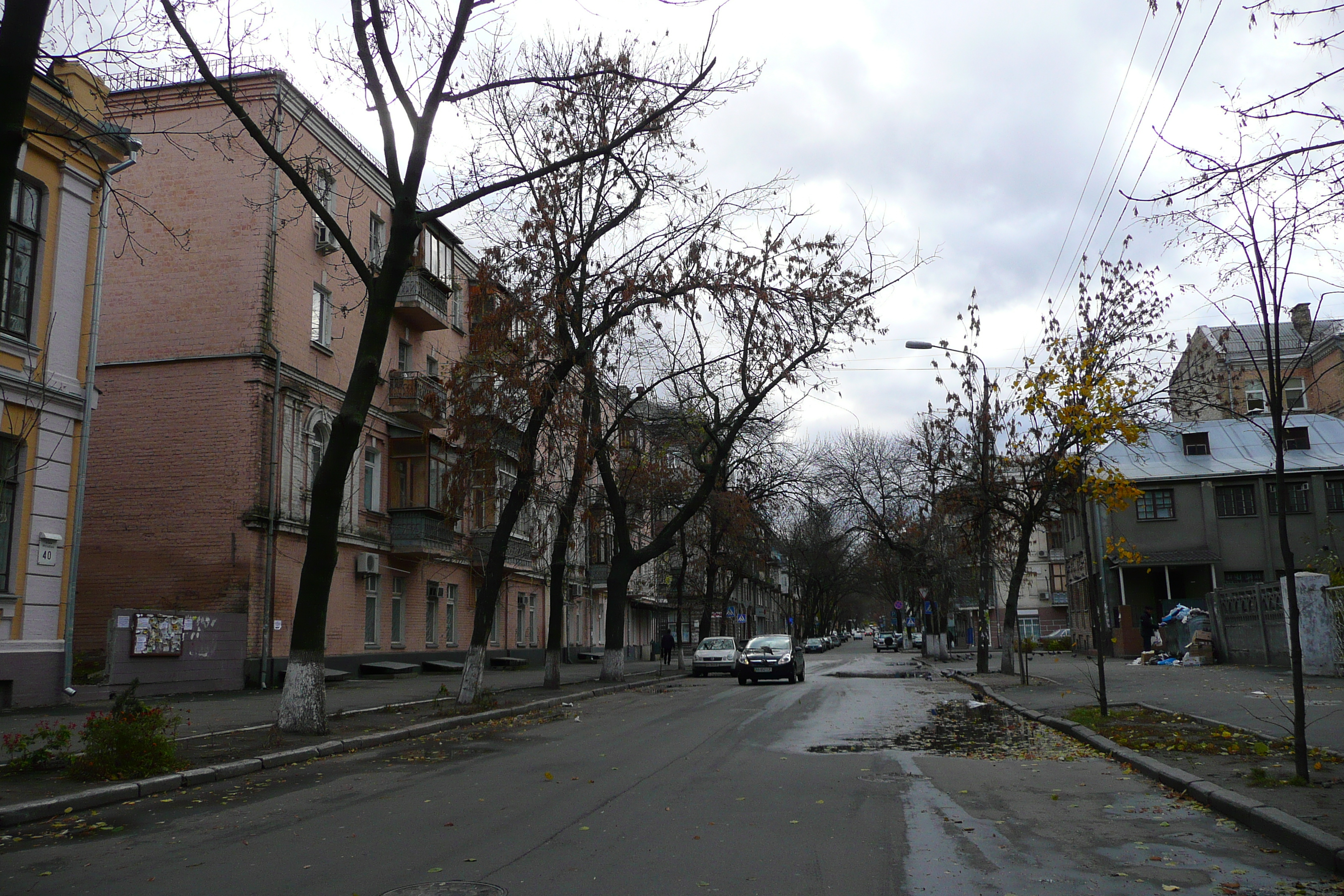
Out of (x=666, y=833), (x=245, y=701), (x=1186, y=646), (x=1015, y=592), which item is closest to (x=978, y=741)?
(x=666, y=833)

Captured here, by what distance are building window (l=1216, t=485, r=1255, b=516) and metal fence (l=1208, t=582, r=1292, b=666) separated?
12.5m

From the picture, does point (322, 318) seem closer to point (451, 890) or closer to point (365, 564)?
point (365, 564)

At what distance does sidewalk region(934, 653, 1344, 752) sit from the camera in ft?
40.2

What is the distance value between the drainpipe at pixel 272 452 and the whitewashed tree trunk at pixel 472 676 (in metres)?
6.68

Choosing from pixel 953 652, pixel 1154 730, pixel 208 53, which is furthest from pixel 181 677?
pixel 953 652

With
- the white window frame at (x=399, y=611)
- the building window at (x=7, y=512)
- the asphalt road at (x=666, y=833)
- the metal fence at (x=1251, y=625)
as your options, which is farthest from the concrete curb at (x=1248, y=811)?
the white window frame at (x=399, y=611)

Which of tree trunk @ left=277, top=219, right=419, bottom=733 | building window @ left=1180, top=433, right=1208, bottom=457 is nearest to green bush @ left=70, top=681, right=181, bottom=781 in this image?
tree trunk @ left=277, top=219, right=419, bottom=733

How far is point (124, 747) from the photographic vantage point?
32.1 ft

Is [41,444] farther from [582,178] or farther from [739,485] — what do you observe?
[739,485]

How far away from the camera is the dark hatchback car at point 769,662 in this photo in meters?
29.8

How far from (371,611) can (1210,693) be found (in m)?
22.0

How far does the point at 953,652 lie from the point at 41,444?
5307 cm

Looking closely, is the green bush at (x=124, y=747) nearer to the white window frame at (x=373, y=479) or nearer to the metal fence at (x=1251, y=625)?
the white window frame at (x=373, y=479)

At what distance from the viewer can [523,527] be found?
130 ft
